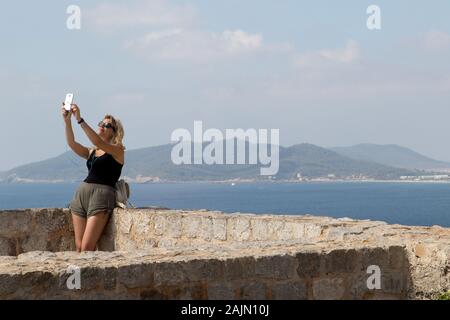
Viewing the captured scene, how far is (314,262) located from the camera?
16.0ft

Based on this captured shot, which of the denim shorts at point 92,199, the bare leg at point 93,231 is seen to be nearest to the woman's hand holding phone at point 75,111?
the denim shorts at point 92,199

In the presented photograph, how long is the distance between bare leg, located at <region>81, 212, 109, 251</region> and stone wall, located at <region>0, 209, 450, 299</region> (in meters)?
1.99

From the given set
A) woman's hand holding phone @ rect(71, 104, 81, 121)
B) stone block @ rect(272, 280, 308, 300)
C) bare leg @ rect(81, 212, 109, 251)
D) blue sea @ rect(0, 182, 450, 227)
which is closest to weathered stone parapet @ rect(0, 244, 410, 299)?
stone block @ rect(272, 280, 308, 300)

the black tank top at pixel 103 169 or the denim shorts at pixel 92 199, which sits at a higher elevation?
the black tank top at pixel 103 169

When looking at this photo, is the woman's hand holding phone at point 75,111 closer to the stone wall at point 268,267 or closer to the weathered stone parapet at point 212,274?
the stone wall at point 268,267

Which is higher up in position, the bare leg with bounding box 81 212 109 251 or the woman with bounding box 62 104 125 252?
the woman with bounding box 62 104 125 252

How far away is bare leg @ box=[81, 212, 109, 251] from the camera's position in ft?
26.0

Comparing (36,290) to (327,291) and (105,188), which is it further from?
(105,188)

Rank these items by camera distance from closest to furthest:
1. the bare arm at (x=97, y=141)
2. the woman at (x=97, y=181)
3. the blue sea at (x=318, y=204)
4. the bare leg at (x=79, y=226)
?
the bare arm at (x=97, y=141) < the woman at (x=97, y=181) < the bare leg at (x=79, y=226) < the blue sea at (x=318, y=204)

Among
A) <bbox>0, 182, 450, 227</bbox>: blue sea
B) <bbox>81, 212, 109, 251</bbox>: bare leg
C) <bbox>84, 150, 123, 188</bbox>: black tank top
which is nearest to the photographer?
<bbox>84, 150, 123, 188</bbox>: black tank top

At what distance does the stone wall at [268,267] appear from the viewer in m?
4.09

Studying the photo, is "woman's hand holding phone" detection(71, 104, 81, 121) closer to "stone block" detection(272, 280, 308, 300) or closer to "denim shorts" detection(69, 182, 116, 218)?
"denim shorts" detection(69, 182, 116, 218)

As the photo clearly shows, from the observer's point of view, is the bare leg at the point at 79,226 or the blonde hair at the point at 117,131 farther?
the bare leg at the point at 79,226
